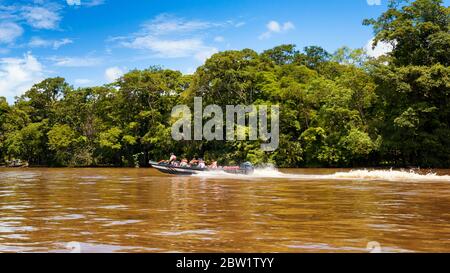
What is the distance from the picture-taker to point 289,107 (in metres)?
50.8

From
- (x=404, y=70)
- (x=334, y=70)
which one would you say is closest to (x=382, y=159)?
(x=404, y=70)

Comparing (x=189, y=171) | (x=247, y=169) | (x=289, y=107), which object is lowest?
(x=189, y=171)

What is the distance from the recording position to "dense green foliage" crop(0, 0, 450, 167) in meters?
41.2

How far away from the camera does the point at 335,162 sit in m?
49.1

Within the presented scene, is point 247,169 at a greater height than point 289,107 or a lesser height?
lesser

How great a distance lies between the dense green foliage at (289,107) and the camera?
4116cm

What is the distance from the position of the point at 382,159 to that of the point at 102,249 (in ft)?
148

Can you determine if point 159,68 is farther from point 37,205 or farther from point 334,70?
point 37,205
